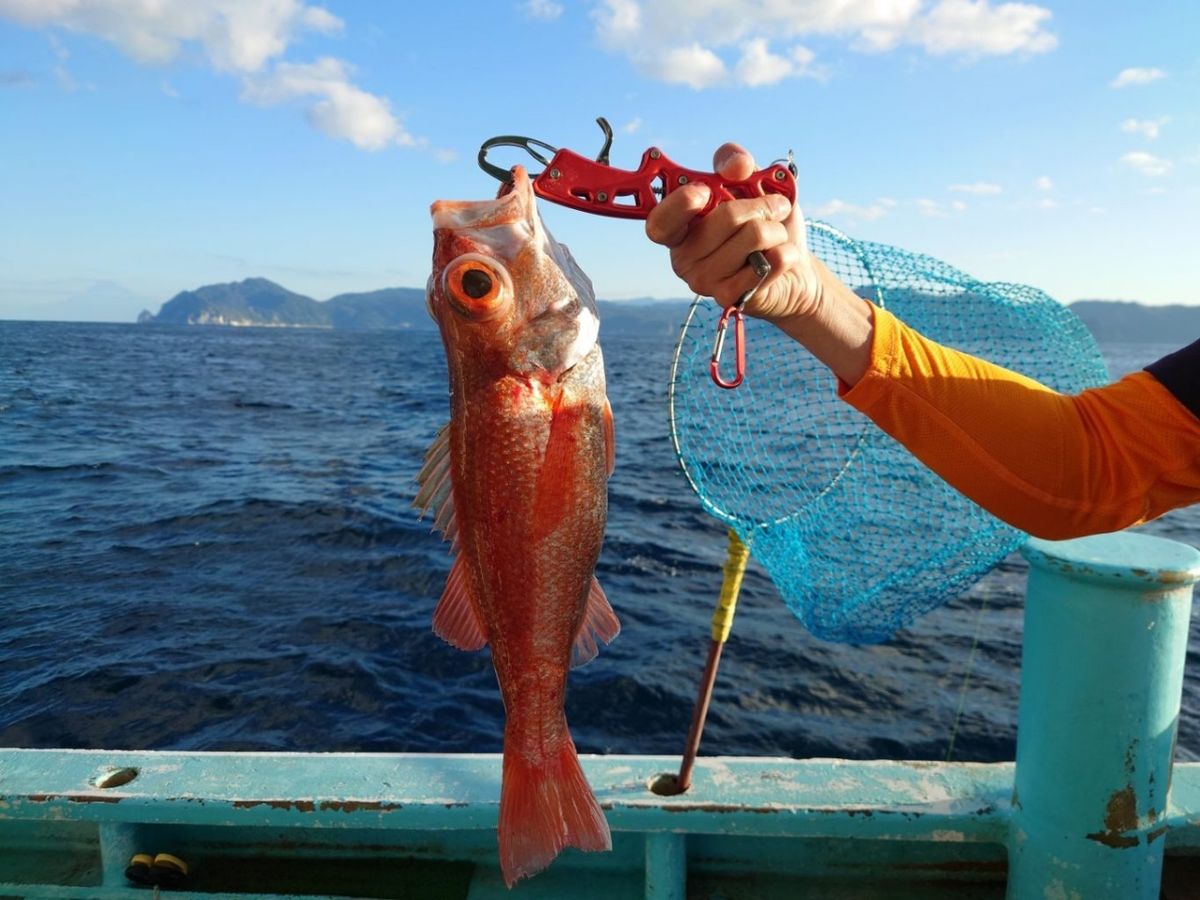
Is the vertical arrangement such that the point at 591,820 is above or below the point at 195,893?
above

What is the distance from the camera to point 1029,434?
238 cm

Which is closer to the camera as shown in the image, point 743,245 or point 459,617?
point 743,245

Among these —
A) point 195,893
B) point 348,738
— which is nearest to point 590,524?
point 195,893

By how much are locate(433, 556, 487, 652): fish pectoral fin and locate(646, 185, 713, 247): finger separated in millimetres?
918

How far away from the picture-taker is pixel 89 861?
394cm

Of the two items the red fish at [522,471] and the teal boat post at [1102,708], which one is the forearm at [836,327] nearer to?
the red fish at [522,471]

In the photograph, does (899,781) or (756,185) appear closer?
(756,185)

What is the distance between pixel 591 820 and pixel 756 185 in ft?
5.14

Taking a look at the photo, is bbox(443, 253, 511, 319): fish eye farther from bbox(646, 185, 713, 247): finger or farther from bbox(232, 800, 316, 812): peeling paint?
bbox(232, 800, 316, 812): peeling paint

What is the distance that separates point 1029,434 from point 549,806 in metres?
1.63

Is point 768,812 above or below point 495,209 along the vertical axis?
below

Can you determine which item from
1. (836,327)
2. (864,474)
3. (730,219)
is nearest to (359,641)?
(864,474)

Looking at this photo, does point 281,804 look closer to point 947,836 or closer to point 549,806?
point 549,806

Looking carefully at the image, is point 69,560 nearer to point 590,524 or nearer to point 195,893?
point 195,893
